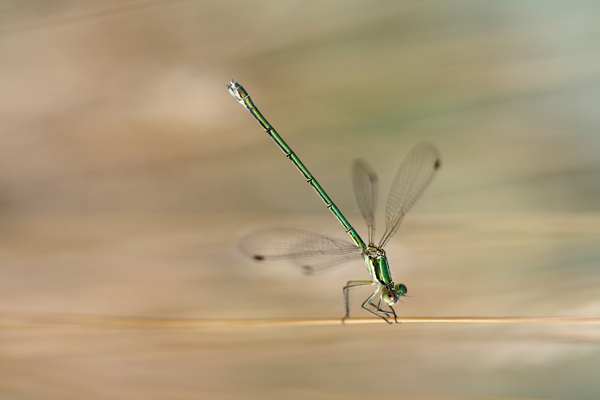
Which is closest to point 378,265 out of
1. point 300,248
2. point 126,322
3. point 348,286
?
point 348,286

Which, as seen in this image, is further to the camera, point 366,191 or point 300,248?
point 366,191

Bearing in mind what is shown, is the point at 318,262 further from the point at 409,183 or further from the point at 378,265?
the point at 409,183

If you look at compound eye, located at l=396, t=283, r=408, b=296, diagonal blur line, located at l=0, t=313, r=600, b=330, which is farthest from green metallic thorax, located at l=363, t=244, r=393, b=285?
diagonal blur line, located at l=0, t=313, r=600, b=330

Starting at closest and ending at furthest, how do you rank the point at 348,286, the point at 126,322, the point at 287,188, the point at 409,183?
the point at 126,322
the point at 348,286
the point at 409,183
the point at 287,188

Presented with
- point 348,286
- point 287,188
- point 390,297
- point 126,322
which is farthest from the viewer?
point 287,188

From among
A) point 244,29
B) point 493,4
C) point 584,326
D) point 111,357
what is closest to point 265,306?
point 111,357

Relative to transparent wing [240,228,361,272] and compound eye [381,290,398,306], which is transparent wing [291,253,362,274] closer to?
transparent wing [240,228,361,272]

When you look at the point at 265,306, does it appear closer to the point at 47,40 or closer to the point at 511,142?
the point at 511,142
